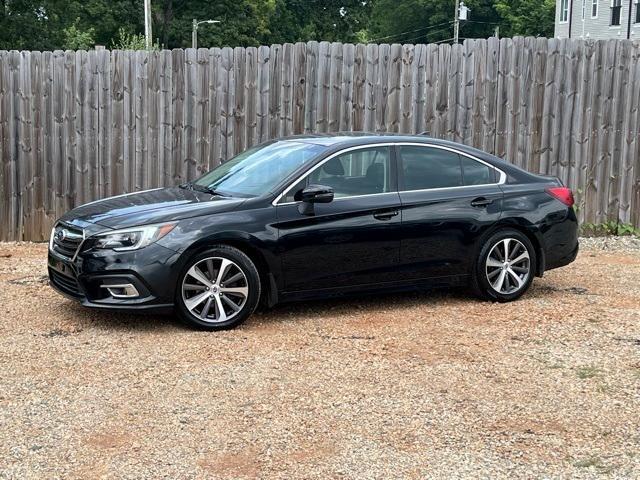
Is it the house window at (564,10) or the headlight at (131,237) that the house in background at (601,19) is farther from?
the headlight at (131,237)

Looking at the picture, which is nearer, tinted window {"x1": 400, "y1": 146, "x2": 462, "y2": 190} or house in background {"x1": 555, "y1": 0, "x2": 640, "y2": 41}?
tinted window {"x1": 400, "y1": 146, "x2": 462, "y2": 190}

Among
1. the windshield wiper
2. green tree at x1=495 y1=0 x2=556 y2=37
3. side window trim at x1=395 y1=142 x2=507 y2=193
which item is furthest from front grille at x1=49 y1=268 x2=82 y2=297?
green tree at x1=495 y1=0 x2=556 y2=37

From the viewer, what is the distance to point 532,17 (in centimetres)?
6625

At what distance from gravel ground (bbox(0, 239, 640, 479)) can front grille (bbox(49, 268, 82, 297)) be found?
28 cm

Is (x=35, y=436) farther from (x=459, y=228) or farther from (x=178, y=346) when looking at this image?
(x=459, y=228)

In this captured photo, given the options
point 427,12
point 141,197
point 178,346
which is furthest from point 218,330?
point 427,12

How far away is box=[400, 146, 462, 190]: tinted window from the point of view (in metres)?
7.36

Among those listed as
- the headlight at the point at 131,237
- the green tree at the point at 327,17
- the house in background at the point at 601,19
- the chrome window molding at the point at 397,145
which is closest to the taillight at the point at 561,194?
the chrome window molding at the point at 397,145

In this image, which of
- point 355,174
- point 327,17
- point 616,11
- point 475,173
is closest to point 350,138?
point 355,174

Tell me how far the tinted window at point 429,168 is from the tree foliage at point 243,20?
3117 cm

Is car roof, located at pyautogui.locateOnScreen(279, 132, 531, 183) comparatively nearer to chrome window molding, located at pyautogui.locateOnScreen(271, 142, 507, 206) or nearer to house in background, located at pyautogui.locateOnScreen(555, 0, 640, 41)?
chrome window molding, located at pyautogui.locateOnScreen(271, 142, 507, 206)

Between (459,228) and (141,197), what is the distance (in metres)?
2.75

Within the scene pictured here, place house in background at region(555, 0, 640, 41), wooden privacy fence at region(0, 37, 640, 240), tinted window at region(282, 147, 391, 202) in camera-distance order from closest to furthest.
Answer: tinted window at region(282, 147, 391, 202) < wooden privacy fence at region(0, 37, 640, 240) < house in background at region(555, 0, 640, 41)

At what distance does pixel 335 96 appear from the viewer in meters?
10.6
